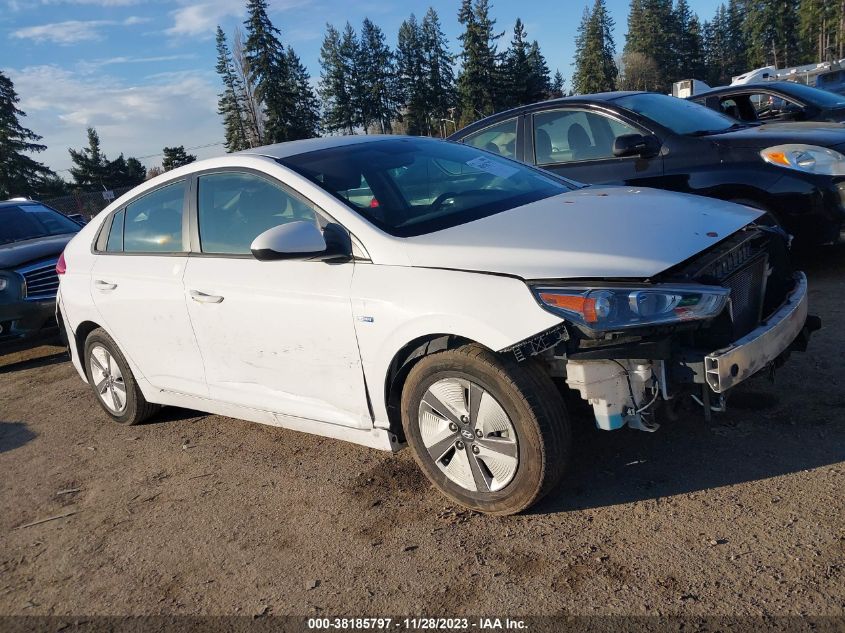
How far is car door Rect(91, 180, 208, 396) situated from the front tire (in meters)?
1.63

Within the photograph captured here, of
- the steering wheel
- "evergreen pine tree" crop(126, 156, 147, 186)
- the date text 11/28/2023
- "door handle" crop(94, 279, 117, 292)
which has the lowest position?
the date text 11/28/2023

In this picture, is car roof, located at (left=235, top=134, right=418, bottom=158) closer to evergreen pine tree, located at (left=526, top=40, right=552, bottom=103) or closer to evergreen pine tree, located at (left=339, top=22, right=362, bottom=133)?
evergreen pine tree, located at (left=526, top=40, right=552, bottom=103)

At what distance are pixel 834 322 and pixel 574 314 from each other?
3020 millimetres

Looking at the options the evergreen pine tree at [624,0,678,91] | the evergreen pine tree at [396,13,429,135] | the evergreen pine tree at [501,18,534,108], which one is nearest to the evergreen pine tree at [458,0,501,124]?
the evergreen pine tree at [501,18,534,108]

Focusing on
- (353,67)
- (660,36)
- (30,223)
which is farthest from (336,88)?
(30,223)

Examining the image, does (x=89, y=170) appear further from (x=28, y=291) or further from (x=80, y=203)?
(x=28, y=291)

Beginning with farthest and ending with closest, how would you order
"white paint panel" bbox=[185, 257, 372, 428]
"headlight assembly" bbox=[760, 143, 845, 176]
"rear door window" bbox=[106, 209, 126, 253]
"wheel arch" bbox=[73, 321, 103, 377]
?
1. "headlight assembly" bbox=[760, 143, 845, 176]
2. "wheel arch" bbox=[73, 321, 103, 377]
3. "rear door window" bbox=[106, 209, 126, 253]
4. "white paint panel" bbox=[185, 257, 372, 428]

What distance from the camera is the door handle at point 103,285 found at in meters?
4.62

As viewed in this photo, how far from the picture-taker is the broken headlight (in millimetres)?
2660

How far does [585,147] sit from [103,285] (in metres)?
4.23

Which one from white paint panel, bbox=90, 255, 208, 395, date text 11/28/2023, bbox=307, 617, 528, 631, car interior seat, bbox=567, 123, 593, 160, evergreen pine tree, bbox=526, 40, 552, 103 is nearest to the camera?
date text 11/28/2023, bbox=307, 617, 528, 631

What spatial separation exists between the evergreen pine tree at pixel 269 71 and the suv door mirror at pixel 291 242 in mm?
65852

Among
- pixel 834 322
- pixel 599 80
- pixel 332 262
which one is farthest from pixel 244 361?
pixel 599 80

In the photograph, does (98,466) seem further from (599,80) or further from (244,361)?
(599,80)
